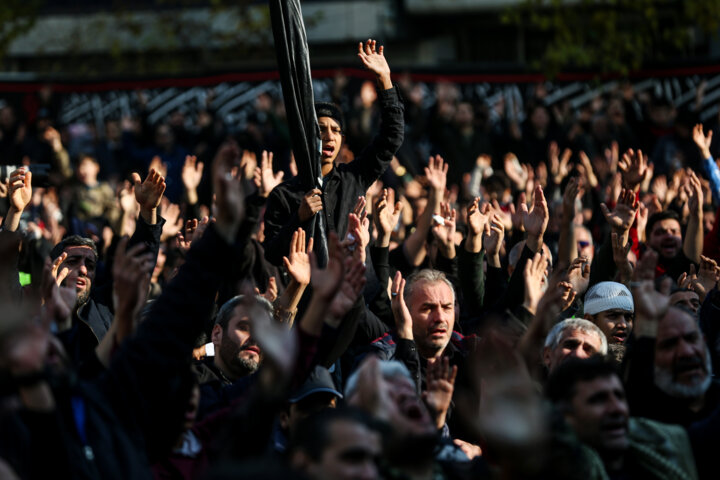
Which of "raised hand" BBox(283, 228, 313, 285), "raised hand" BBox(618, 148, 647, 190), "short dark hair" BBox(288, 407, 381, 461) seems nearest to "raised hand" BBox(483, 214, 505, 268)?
"raised hand" BBox(618, 148, 647, 190)

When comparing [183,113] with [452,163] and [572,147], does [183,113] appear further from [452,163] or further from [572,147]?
[572,147]

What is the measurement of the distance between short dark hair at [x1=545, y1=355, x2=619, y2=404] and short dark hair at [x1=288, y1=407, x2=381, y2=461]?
942 mm

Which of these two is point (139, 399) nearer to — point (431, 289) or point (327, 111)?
point (431, 289)

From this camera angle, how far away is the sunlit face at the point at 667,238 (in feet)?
25.9

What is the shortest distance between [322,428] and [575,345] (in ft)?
6.74

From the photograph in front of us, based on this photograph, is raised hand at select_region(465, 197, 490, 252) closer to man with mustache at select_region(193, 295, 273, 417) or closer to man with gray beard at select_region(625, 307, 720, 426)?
man with mustache at select_region(193, 295, 273, 417)

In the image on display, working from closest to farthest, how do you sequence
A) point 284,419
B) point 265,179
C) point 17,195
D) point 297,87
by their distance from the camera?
point 284,419 → point 297,87 → point 17,195 → point 265,179

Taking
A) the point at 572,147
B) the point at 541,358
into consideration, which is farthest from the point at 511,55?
the point at 541,358


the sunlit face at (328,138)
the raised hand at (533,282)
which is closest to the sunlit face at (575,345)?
the raised hand at (533,282)

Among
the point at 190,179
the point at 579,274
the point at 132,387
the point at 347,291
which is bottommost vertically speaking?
the point at 579,274

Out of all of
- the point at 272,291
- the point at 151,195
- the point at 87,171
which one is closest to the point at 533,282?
the point at 272,291

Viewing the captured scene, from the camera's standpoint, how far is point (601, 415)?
13.5ft

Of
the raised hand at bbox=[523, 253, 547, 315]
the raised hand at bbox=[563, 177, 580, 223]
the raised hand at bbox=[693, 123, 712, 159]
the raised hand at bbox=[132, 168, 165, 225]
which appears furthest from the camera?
the raised hand at bbox=[693, 123, 712, 159]

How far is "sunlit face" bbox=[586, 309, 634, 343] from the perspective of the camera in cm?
623
